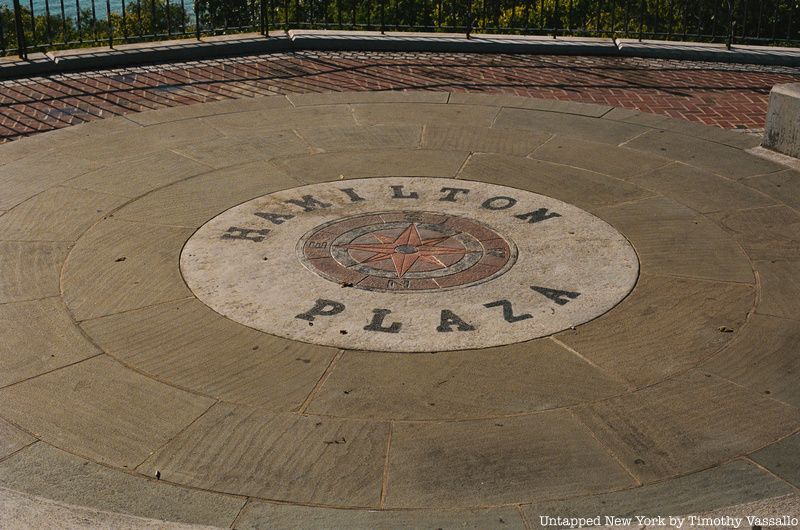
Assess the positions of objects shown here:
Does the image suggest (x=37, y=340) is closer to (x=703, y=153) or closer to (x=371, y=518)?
(x=371, y=518)

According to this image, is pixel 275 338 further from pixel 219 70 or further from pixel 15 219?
pixel 219 70

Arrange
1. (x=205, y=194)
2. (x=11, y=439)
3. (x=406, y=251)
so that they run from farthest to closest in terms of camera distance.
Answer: (x=205, y=194) < (x=406, y=251) < (x=11, y=439)

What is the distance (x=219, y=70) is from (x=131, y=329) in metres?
7.16

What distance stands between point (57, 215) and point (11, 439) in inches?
127

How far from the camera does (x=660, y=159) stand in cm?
944

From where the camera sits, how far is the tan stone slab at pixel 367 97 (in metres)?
11.2

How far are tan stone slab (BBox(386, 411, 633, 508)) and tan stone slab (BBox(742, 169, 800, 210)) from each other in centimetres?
417

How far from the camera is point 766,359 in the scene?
19.5ft

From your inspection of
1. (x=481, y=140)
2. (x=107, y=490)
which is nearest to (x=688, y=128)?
(x=481, y=140)

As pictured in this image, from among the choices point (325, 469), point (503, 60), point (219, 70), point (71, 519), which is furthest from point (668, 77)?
point (71, 519)

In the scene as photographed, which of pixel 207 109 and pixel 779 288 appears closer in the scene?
pixel 779 288

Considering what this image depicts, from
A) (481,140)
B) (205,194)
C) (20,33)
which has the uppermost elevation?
(20,33)

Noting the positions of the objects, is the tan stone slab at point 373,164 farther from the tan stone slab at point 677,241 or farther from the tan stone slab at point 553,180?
the tan stone slab at point 677,241

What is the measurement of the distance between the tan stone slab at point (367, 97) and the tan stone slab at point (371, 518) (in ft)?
23.5
